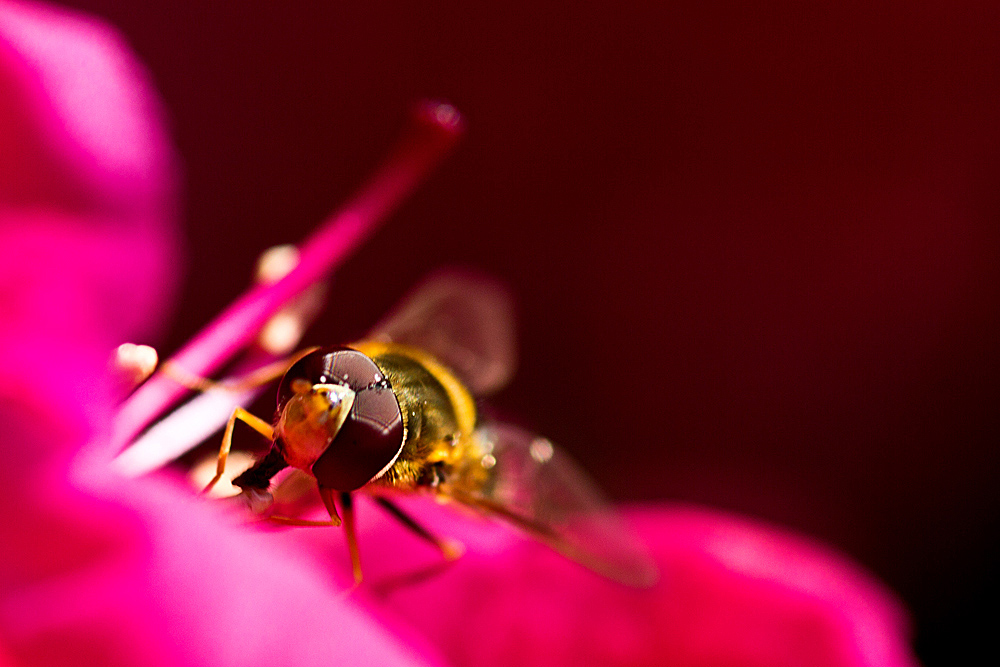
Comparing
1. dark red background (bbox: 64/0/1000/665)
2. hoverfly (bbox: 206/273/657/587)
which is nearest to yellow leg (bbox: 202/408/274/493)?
hoverfly (bbox: 206/273/657/587)

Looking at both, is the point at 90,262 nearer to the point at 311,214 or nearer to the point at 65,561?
the point at 65,561

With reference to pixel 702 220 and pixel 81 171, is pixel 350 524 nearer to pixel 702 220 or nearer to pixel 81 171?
pixel 81 171

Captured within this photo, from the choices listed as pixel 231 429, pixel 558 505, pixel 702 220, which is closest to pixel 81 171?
pixel 231 429

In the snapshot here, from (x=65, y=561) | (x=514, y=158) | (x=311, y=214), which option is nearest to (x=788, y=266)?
(x=514, y=158)

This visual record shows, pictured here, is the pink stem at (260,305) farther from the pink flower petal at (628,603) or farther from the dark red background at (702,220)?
the dark red background at (702,220)

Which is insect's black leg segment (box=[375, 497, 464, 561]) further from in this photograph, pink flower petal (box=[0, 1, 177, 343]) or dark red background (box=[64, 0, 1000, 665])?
dark red background (box=[64, 0, 1000, 665])

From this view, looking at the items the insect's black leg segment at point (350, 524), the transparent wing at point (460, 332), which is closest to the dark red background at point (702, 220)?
the transparent wing at point (460, 332)
